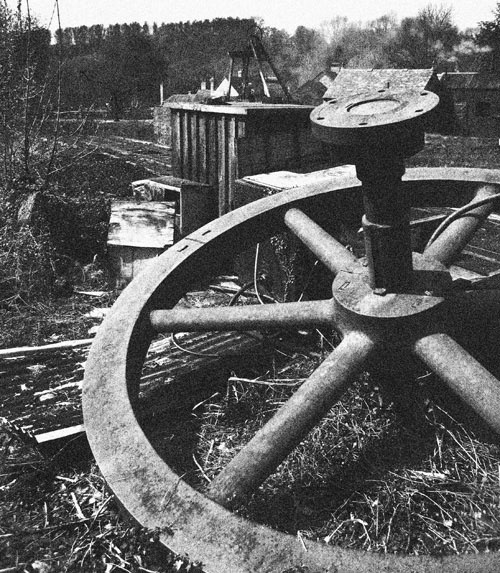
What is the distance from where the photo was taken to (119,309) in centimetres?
224

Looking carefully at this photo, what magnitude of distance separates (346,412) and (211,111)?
14.2 feet

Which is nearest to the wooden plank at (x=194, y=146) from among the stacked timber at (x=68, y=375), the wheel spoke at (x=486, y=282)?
the stacked timber at (x=68, y=375)

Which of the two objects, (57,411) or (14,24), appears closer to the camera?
(57,411)

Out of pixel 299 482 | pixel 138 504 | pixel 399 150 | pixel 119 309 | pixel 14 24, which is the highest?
pixel 14 24

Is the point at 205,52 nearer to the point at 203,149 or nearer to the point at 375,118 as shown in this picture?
the point at 203,149

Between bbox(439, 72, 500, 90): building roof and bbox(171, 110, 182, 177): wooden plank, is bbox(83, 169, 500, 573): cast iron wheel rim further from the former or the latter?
bbox(439, 72, 500, 90): building roof

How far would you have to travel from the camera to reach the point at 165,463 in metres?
1.63

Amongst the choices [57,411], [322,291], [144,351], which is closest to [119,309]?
[144,351]

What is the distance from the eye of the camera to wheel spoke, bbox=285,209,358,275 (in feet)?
7.50

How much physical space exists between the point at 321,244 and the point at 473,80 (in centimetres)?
3377

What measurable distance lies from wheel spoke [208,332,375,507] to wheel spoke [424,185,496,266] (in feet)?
1.77

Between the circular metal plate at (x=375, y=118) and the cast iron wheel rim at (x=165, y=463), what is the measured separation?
2.95ft

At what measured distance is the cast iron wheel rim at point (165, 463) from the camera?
53.1 inches

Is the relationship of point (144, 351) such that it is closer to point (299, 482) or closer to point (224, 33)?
point (299, 482)
